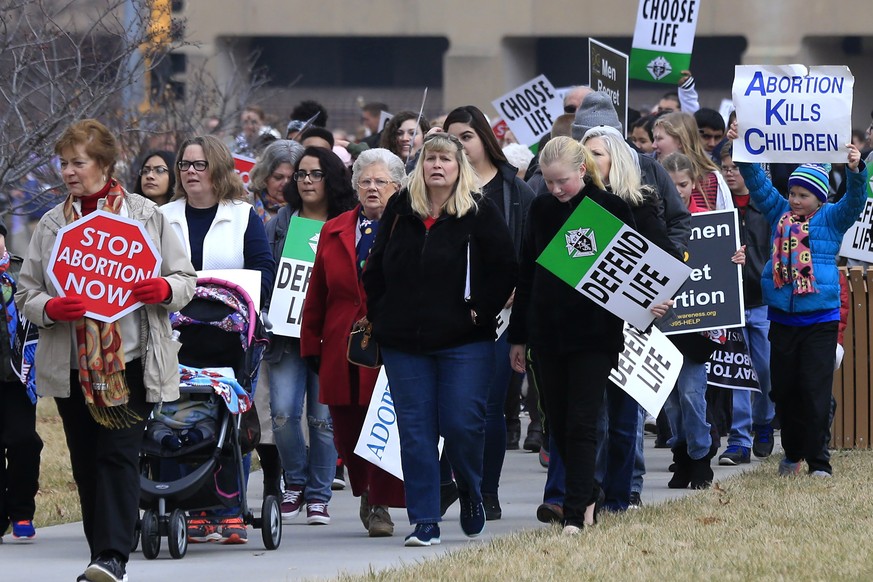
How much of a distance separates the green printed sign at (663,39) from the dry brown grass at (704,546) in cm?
615

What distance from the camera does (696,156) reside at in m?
12.0

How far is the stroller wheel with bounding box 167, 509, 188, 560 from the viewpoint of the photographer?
8.39 m

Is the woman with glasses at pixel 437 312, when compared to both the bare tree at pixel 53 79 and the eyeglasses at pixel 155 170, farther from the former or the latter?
the bare tree at pixel 53 79

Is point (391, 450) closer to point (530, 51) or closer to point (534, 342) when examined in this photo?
point (534, 342)

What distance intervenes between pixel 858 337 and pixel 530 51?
27136mm

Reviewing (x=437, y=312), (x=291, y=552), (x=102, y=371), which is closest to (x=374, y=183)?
(x=437, y=312)

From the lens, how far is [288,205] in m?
10.5

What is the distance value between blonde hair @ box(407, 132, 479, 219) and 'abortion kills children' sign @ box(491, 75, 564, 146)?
806 centimetres

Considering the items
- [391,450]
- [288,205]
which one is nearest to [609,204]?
[391,450]

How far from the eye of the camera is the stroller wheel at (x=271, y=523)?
8680mm

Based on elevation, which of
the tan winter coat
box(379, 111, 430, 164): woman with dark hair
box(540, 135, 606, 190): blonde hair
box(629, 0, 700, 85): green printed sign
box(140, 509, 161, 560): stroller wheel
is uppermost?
box(629, 0, 700, 85): green printed sign

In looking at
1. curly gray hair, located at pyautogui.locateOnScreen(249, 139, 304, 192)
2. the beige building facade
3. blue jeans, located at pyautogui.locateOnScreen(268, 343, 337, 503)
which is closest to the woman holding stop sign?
blue jeans, located at pyautogui.locateOnScreen(268, 343, 337, 503)

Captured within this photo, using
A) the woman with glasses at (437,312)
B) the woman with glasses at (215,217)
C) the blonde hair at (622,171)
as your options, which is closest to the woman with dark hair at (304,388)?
the woman with glasses at (215,217)

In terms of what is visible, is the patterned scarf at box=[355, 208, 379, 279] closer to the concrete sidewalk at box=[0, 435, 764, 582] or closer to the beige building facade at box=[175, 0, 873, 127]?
the concrete sidewalk at box=[0, 435, 764, 582]
